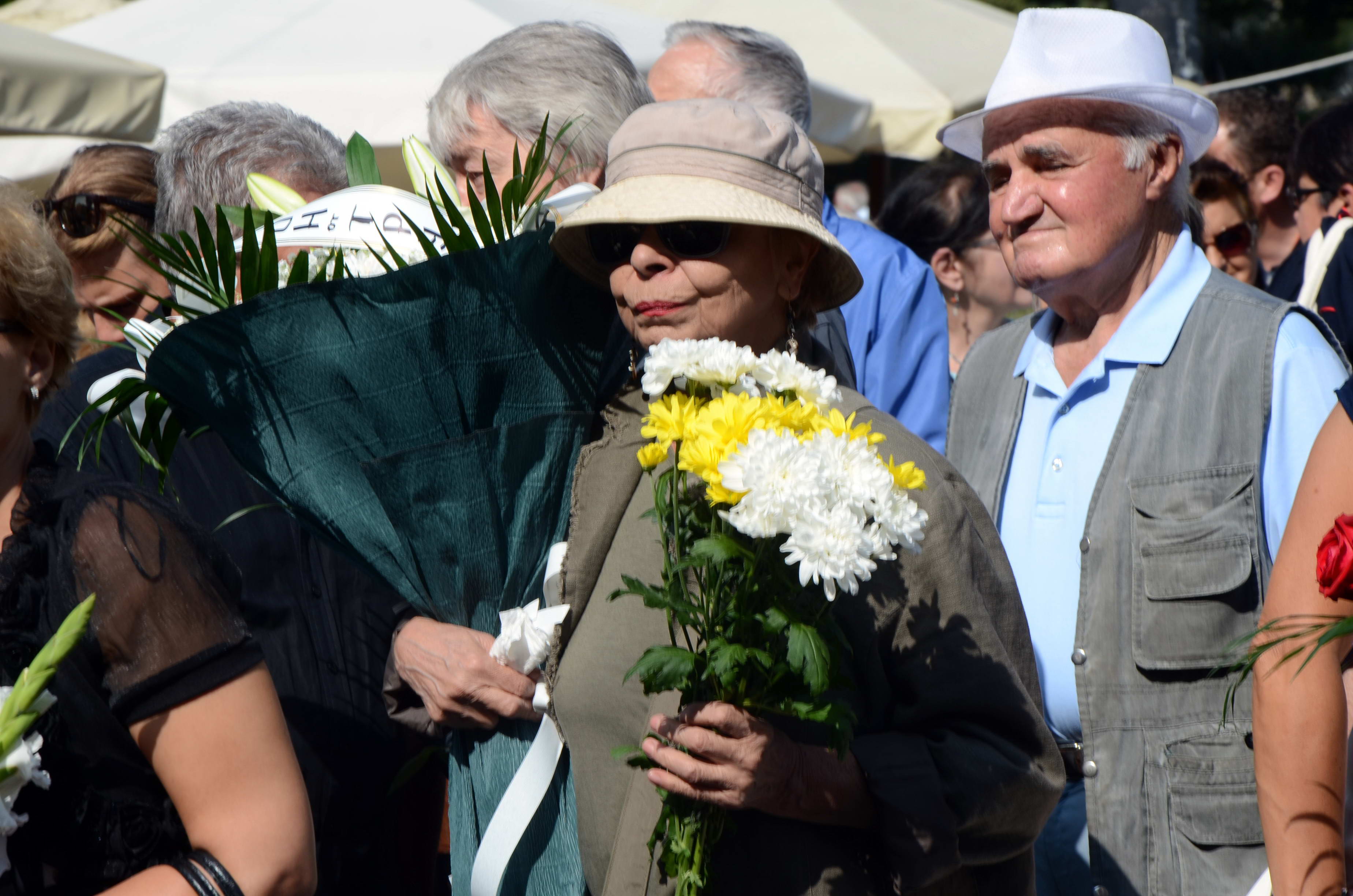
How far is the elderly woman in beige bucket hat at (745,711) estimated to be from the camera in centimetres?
192

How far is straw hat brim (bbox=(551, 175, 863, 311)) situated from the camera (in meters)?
2.14

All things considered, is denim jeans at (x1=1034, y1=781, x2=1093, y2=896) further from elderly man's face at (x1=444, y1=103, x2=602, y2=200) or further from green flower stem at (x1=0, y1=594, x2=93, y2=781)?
green flower stem at (x1=0, y1=594, x2=93, y2=781)

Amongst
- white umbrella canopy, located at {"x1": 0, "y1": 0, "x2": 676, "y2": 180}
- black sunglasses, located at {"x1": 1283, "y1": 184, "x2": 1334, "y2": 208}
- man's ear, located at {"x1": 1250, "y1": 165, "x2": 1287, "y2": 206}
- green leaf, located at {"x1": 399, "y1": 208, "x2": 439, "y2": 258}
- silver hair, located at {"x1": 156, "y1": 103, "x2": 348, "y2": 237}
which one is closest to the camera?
green leaf, located at {"x1": 399, "y1": 208, "x2": 439, "y2": 258}

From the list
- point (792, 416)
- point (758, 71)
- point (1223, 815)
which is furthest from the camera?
point (758, 71)

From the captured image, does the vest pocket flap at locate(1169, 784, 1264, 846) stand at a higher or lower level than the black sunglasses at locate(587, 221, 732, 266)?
lower

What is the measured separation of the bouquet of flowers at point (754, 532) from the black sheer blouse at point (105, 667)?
2.05ft

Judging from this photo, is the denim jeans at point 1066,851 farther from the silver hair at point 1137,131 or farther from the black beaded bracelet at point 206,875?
the black beaded bracelet at point 206,875

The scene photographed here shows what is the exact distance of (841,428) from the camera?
1.73 metres

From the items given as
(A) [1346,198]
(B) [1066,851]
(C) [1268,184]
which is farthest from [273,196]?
(C) [1268,184]

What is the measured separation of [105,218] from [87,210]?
0.05 metres

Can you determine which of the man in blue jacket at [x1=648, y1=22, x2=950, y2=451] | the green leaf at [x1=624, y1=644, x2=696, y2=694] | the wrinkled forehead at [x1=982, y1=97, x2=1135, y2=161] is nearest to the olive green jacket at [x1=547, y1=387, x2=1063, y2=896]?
the green leaf at [x1=624, y1=644, x2=696, y2=694]

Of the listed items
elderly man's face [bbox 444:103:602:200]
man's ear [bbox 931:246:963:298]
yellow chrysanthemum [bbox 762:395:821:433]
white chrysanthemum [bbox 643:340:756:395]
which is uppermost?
white chrysanthemum [bbox 643:340:756:395]

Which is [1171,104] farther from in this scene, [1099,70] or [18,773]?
[18,773]

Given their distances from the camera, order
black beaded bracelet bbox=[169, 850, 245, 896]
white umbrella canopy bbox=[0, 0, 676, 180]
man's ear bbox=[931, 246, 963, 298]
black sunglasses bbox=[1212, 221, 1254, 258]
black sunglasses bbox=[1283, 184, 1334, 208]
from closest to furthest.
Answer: black beaded bracelet bbox=[169, 850, 245, 896] < black sunglasses bbox=[1283, 184, 1334, 208] < man's ear bbox=[931, 246, 963, 298] < white umbrella canopy bbox=[0, 0, 676, 180] < black sunglasses bbox=[1212, 221, 1254, 258]
